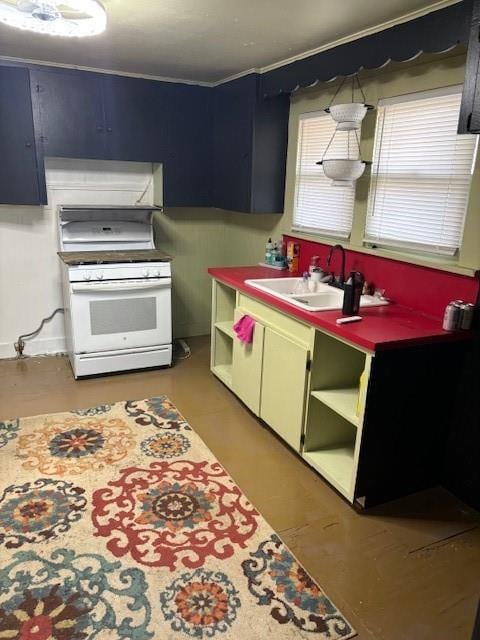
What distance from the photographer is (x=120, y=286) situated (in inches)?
139

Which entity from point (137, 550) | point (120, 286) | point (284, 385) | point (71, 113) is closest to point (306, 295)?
point (284, 385)

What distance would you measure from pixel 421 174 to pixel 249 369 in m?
1.52

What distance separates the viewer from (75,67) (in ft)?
11.5

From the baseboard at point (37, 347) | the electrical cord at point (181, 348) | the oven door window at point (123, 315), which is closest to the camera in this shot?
the oven door window at point (123, 315)

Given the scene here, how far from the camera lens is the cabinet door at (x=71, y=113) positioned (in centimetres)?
346

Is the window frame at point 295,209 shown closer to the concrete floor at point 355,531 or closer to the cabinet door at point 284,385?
the cabinet door at point 284,385

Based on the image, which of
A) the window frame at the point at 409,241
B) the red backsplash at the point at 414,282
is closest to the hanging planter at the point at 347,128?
the window frame at the point at 409,241

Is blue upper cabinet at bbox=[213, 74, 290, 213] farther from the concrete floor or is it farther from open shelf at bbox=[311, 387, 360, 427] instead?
open shelf at bbox=[311, 387, 360, 427]

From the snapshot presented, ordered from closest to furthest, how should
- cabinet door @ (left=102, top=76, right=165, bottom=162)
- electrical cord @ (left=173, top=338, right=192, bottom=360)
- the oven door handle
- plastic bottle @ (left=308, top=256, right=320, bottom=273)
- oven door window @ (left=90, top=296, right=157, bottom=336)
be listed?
plastic bottle @ (left=308, top=256, right=320, bottom=273), the oven door handle, oven door window @ (left=90, top=296, right=157, bottom=336), cabinet door @ (left=102, top=76, right=165, bottom=162), electrical cord @ (left=173, top=338, right=192, bottom=360)

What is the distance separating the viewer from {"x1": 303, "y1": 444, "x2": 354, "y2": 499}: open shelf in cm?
237

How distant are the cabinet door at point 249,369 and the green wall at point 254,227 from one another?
84 centimetres

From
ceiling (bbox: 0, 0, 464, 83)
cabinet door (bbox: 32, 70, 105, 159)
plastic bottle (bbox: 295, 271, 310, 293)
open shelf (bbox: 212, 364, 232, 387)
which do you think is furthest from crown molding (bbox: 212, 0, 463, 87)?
open shelf (bbox: 212, 364, 232, 387)

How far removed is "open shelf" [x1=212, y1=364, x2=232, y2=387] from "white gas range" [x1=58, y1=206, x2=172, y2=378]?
16.5 inches

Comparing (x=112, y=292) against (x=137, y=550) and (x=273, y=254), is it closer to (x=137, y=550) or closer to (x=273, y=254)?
(x=273, y=254)
